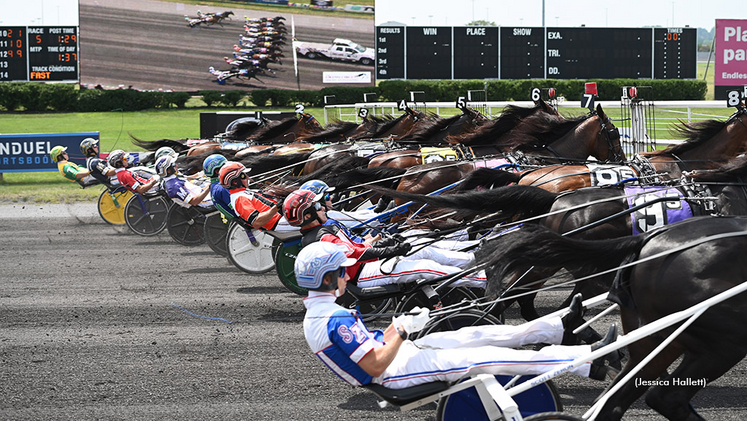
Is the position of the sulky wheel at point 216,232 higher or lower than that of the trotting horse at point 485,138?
lower

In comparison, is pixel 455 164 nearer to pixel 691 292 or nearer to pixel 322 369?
pixel 322 369

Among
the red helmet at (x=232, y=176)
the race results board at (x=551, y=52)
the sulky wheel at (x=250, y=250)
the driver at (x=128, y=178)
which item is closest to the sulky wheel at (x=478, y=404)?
the red helmet at (x=232, y=176)

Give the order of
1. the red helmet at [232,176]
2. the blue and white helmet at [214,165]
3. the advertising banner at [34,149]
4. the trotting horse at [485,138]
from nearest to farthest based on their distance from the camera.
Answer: the red helmet at [232,176] → the blue and white helmet at [214,165] → the trotting horse at [485,138] → the advertising banner at [34,149]

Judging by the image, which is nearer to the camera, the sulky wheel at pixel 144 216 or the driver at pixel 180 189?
the driver at pixel 180 189

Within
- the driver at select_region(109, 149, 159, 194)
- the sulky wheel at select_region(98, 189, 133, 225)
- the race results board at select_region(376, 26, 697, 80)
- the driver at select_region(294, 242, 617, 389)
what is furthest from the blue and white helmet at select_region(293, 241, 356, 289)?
the race results board at select_region(376, 26, 697, 80)

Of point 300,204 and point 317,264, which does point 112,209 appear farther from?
point 317,264

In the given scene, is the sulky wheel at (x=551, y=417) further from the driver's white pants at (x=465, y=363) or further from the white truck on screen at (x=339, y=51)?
the white truck on screen at (x=339, y=51)

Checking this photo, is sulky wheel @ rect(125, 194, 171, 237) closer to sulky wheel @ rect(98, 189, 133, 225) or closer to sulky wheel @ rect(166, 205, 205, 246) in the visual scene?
sulky wheel @ rect(166, 205, 205, 246)

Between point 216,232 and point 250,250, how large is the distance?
1.46 meters

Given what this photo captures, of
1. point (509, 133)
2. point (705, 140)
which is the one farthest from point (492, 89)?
point (705, 140)

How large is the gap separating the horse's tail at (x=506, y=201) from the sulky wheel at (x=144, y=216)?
8.04 metres

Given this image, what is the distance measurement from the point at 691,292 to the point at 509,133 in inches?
250

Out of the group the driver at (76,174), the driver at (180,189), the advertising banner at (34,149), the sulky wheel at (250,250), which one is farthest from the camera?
the advertising banner at (34,149)

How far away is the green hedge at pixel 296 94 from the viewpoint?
29.7m
